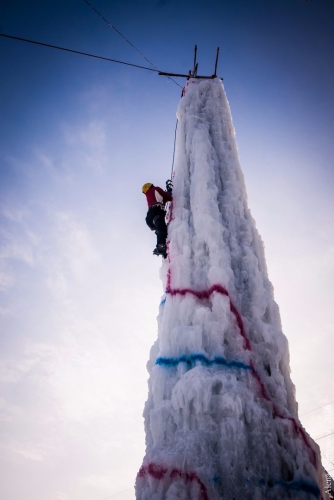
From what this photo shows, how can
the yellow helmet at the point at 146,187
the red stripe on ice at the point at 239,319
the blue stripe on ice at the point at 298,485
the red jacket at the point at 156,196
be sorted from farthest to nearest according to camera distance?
the yellow helmet at the point at 146,187 < the red jacket at the point at 156,196 < the red stripe on ice at the point at 239,319 < the blue stripe on ice at the point at 298,485

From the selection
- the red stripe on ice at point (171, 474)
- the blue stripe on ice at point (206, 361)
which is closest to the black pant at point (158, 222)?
the blue stripe on ice at point (206, 361)

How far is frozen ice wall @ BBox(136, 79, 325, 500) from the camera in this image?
3.61 meters

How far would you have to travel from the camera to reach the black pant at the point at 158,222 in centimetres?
646

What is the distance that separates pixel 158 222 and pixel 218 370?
11.1ft

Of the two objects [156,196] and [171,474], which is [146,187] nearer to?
[156,196]

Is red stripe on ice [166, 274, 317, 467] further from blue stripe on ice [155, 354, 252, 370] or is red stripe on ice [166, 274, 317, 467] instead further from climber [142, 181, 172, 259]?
climber [142, 181, 172, 259]

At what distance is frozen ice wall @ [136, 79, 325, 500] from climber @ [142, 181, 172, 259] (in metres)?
0.23

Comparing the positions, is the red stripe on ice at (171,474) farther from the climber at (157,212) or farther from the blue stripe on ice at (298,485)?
the climber at (157,212)

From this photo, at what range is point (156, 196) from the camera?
22.5 feet

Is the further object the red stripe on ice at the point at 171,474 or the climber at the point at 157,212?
the climber at the point at 157,212

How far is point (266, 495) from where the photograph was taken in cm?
348

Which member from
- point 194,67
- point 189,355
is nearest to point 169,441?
point 189,355

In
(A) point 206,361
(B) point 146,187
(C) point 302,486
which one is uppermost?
(B) point 146,187

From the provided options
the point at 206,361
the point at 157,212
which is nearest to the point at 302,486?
the point at 206,361
